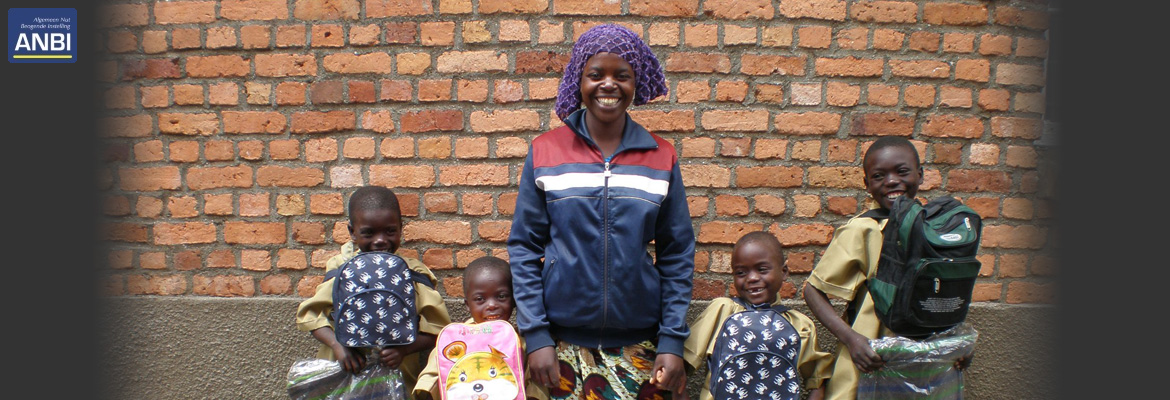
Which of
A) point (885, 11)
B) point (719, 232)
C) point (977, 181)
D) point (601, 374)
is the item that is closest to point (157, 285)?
point (601, 374)

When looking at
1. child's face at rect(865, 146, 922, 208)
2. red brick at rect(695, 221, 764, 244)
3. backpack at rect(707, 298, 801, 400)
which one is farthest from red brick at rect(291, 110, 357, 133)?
child's face at rect(865, 146, 922, 208)

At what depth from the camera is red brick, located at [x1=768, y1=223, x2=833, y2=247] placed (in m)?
3.10

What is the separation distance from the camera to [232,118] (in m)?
3.11

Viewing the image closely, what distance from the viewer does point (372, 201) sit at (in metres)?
2.61

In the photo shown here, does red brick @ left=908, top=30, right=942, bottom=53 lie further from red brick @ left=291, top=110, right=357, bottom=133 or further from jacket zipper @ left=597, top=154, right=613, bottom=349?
red brick @ left=291, top=110, right=357, bottom=133

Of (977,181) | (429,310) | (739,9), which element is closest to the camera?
(429,310)

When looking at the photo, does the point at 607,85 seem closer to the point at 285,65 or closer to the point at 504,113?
the point at 504,113

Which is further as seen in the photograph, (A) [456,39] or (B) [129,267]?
(B) [129,267]

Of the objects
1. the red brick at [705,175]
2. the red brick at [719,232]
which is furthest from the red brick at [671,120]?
the red brick at [719,232]

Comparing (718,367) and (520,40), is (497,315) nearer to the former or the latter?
(718,367)

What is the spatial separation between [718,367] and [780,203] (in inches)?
40.4

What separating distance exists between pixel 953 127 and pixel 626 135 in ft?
5.61

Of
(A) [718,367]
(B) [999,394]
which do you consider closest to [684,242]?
(A) [718,367]

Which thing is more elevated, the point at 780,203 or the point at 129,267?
the point at 780,203
